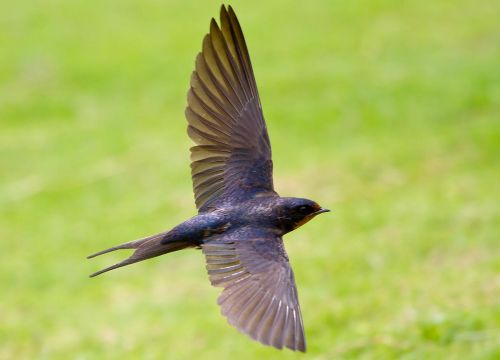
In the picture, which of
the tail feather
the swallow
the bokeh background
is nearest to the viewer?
the swallow

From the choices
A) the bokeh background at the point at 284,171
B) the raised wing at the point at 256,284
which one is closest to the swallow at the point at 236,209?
the raised wing at the point at 256,284

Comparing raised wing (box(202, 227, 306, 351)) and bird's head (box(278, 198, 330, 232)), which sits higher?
bird's head (box(278, 198, 330, 232))

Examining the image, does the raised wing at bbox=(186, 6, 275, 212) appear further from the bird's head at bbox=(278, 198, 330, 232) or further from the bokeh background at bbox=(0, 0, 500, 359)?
the bokeh background at bbox=(0, 0, 500, 359)

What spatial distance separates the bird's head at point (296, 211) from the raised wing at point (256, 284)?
0.31ft

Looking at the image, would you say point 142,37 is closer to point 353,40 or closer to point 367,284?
point 353,40

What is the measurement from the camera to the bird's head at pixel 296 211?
4918 mm

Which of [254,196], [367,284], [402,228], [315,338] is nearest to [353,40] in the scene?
[402,228]

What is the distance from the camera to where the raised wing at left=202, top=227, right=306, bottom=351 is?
429 centimetres

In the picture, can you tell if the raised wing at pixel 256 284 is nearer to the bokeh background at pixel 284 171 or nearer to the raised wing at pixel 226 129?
the raised wing at pixel 226 129

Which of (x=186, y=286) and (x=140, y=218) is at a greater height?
(x=140, y=218)

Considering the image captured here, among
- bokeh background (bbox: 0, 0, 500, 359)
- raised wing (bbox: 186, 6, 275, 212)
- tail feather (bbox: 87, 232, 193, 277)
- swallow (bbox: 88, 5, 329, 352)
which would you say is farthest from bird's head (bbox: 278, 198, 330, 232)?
bokeh background (bbox: 0, 0, 500, 359)

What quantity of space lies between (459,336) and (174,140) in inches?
353

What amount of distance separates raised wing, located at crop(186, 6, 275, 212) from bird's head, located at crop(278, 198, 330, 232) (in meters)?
0.34

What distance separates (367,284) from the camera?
892 centimetres
